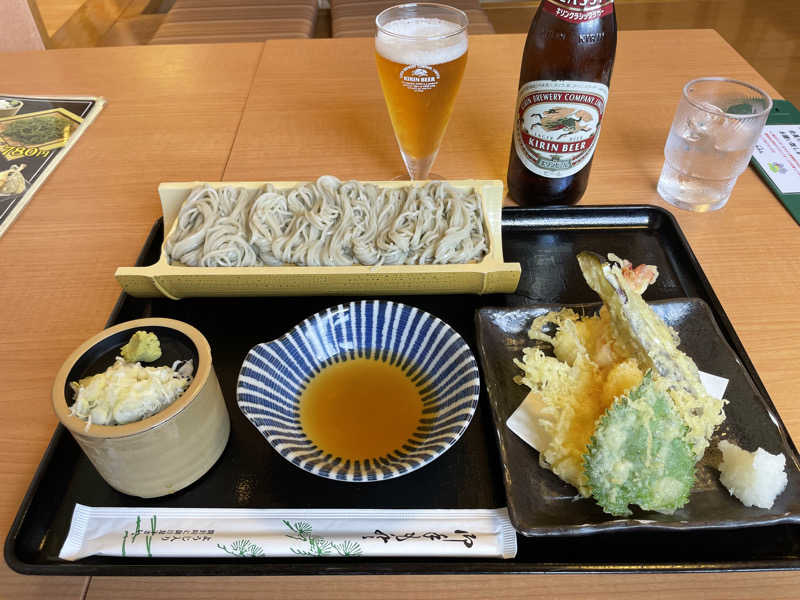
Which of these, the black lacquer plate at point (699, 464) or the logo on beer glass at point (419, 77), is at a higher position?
the logo on beer glass at point (419, 77)

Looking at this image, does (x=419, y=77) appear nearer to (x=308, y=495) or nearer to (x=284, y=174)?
(x=284, y=174)

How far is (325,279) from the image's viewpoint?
98 centimetres

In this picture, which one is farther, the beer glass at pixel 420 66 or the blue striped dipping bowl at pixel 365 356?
the beer glass at pixel 420 66

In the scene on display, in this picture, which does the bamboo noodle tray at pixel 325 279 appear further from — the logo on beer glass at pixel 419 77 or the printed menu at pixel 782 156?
the printed menu at pixel 782 156

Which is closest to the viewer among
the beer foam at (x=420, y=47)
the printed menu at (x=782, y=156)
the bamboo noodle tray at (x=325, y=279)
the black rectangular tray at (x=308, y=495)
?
the black rectangular tray at (x=308, y=495)

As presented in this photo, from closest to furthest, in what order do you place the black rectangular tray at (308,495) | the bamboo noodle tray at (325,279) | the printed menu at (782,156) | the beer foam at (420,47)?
the black rectangular tray at (308,495), the bamboo noodle tray at (325,279), the beer foam at (420,47), the printed menu at (782,156)

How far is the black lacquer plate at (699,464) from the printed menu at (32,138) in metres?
1.14

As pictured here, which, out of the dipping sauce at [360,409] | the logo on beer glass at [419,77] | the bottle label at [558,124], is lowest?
the dipping sauce at [360,409]

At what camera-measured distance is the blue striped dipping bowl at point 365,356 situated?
2.46ft

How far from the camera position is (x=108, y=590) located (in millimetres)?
696

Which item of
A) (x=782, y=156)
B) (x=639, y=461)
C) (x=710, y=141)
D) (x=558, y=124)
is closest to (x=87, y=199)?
(x=558, y=124)

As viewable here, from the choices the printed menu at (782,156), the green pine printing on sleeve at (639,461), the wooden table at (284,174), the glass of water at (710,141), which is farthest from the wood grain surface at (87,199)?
the printed menu at (782,156)

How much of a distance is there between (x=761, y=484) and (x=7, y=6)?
2.66m

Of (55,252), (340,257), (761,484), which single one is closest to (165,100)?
(55,252)
